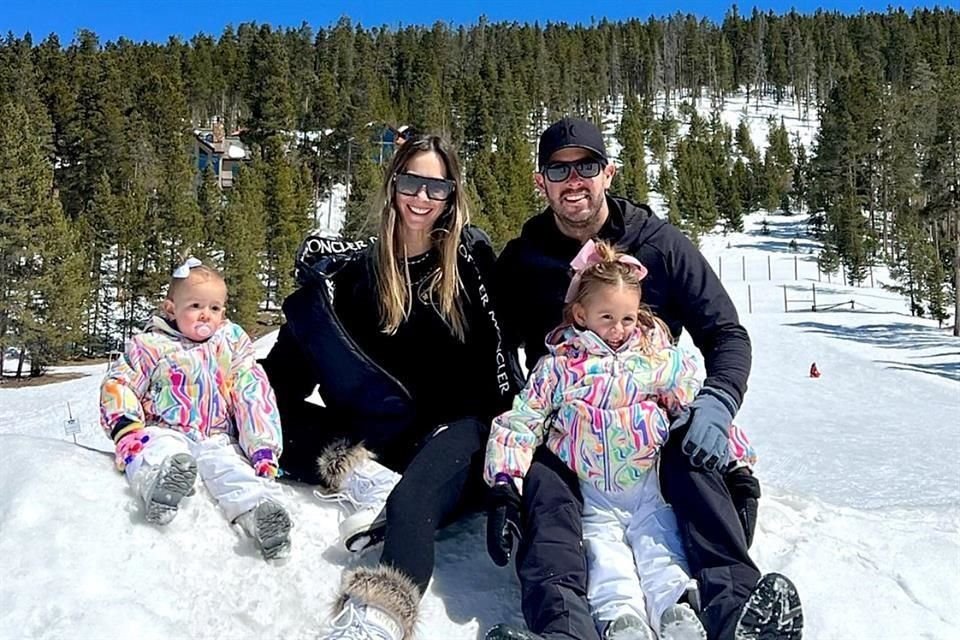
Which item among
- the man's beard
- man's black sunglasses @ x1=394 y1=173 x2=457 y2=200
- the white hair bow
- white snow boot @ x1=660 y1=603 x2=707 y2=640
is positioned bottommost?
white snow boot @ x1=660 y1=603 x2=707 y2=640

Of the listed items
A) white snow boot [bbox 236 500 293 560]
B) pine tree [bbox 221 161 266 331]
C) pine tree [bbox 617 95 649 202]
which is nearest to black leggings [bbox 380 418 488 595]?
white snow boot [bbox 236 500 293 560]

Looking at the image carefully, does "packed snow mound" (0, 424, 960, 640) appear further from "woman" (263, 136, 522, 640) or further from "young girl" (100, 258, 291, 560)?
"woman" (263, 136, 522, 640)

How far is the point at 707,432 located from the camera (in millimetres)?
2760

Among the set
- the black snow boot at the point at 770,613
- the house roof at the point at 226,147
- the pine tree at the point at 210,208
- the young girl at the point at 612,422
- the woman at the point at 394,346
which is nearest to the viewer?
the black snow boot at the point at 770,613

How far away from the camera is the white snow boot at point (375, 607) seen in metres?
2.33

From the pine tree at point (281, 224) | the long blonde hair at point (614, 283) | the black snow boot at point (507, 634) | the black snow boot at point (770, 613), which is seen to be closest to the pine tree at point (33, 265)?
the pine tree at point (281, 224)

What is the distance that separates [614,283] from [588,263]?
17cm

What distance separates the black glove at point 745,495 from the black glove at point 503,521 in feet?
2.70

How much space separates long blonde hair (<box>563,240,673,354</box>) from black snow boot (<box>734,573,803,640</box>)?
3.16ft

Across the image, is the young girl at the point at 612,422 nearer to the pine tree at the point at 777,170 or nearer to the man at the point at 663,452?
the man at the point at 663,452

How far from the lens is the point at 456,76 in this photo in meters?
83.3

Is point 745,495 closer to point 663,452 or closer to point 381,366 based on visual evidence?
point 663,452

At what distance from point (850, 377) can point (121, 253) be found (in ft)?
90.6

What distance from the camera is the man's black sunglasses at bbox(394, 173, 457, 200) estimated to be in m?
3.43
